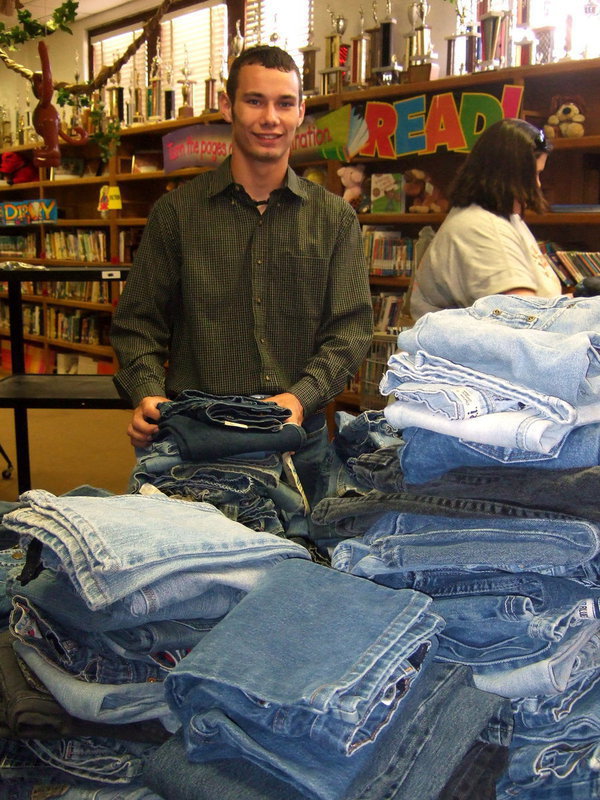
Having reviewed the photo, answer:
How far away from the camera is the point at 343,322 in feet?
5.79

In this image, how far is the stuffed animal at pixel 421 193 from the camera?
14.9 ft

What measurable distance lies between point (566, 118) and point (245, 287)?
2.64m

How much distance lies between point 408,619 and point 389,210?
13.7 feet

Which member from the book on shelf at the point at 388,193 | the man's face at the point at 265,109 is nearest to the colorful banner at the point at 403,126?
the book on shelf at the point at 388,193

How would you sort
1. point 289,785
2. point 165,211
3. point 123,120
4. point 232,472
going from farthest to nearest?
point 123,120 → point 165,211 → point 232,472 → point 289,785

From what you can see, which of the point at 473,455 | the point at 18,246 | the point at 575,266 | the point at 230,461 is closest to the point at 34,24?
the point at 575,266

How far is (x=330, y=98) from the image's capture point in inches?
189

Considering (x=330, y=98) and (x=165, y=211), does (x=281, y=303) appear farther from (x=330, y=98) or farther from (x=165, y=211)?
(x=330, y=98)

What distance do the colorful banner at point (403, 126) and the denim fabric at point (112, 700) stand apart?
358 centimetres

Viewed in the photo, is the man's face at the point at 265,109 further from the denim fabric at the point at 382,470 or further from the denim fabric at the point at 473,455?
the denim fabric at the point at 473,455

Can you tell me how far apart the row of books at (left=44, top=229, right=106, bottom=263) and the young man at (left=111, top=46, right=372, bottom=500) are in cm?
575

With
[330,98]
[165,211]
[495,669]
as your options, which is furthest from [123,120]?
[495,669]

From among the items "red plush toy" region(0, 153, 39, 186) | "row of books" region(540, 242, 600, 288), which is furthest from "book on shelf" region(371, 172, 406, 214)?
"red plush toy" region(0, 153, 39, 186)

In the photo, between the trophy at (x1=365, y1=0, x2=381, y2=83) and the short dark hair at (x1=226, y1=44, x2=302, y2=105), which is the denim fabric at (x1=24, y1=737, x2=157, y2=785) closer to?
the short dark hair at (x1=226, y1=44, x2=302, y2=105)
